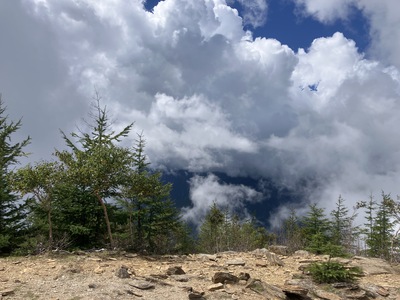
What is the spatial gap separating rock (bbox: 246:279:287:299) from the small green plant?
8.80ft

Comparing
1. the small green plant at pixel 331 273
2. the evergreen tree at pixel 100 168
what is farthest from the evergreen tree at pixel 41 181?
the small green plant at pixel 331 273

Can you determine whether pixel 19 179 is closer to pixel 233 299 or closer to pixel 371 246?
pixel 233 299

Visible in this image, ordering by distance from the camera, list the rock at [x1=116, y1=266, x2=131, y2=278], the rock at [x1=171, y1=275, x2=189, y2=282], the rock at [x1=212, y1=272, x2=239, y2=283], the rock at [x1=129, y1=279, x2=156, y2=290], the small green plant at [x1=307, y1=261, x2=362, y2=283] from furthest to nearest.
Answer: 1. the small green plant at [x1=307, y1=261, x2=362, y2=283]
2. the rock at [x1=171, y1=275, x2=189, y2=282]
3. the rock at [x1=212, y1=272, x2=239, y2=283]
4. the rock at [x1=116, y1=266, x2=131, y2=278]
5. the rock at [x1=129, y1=279, x2=156, y2=290]

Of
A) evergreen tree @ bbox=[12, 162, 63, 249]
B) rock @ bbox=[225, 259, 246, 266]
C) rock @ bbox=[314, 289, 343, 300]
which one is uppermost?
evergreen tree @ bbox=[12, 162, 63, 249]

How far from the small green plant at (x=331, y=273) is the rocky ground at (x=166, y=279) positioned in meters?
0.38

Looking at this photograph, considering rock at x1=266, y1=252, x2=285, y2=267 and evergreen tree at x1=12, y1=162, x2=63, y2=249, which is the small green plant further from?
evergreen tree at x1=12, y1=162, x2=63, y2=249

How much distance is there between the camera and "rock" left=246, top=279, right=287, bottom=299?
10734 mm

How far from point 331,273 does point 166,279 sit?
19.7ft

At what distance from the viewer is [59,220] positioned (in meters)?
19.6

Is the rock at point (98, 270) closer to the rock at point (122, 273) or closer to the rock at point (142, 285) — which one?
the rock at point (122, 273)

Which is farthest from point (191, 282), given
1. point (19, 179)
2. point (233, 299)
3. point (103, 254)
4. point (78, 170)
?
point (19, 179)

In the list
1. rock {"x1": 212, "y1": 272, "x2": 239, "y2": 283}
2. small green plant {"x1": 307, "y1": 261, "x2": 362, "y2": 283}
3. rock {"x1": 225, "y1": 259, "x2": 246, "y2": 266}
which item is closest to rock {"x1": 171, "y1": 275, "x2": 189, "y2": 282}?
rock {"x1": 212, "y1": 272, "x2": 239, "y2": 283}

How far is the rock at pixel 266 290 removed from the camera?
10.7m

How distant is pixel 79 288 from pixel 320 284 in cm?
839
